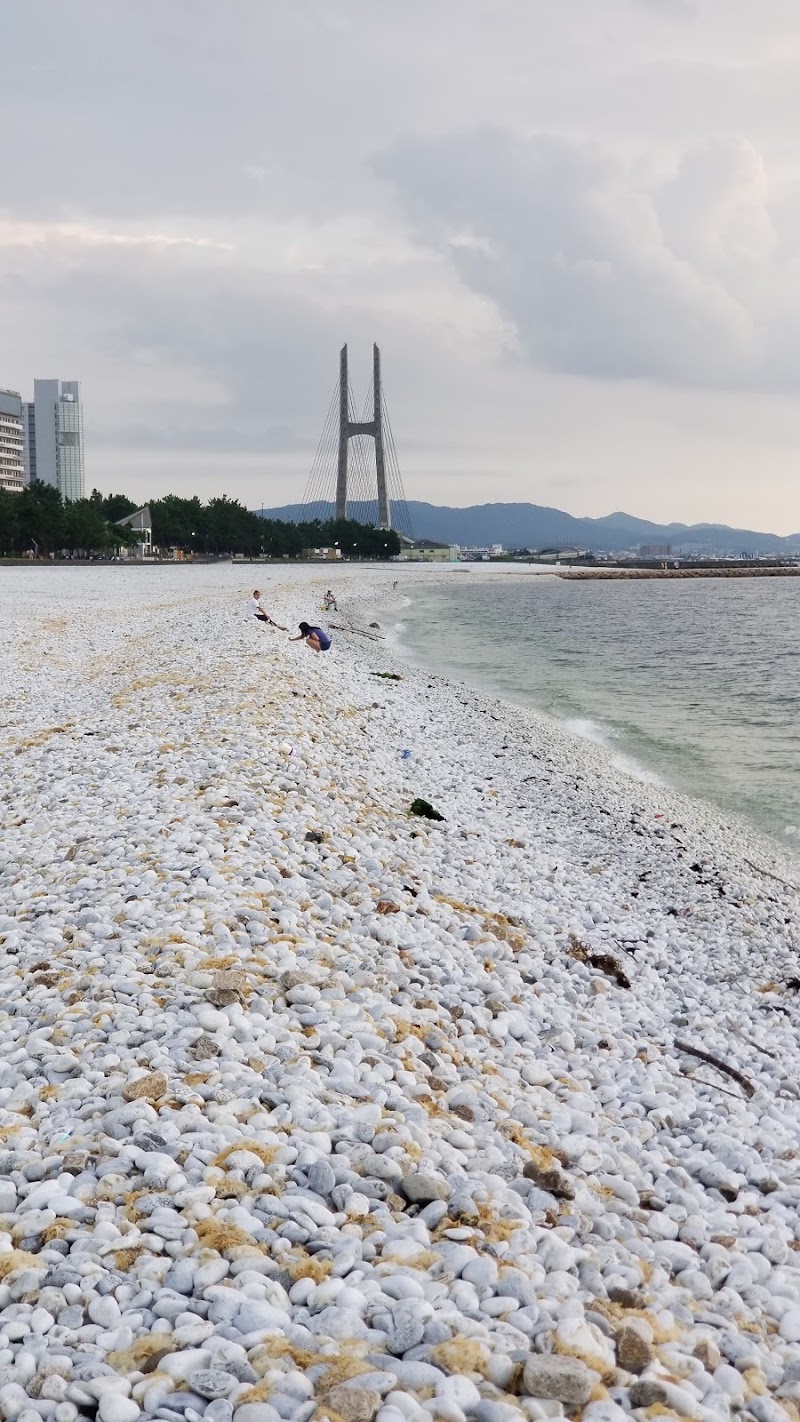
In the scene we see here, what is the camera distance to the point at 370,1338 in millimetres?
3088

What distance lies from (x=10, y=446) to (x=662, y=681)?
163m

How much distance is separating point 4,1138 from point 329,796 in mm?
5990

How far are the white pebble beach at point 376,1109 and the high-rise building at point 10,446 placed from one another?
169 metres

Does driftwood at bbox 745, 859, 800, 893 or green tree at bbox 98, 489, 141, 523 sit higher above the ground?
green tree at bbox 98, 489, 141, 523

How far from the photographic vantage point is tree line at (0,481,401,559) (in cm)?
8831

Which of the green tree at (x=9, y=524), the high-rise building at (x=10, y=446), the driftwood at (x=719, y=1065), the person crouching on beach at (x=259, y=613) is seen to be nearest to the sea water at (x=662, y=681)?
the person crouching on beach at (x=259, y=613)

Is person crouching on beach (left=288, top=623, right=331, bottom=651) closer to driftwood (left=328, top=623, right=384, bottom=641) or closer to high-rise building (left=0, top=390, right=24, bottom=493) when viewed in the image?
driftwood (left=328, top=623, right=384, bottom=641)

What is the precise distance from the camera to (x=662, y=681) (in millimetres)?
27641

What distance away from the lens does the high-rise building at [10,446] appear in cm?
16488

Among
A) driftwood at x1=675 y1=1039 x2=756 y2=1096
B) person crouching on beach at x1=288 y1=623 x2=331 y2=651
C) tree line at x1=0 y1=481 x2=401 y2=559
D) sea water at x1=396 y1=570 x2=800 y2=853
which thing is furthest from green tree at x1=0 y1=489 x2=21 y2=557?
driftwood at x1=675 y1=1039 x2=756 y2=1096

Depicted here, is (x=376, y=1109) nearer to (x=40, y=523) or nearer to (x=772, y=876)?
(x=772, y=876)

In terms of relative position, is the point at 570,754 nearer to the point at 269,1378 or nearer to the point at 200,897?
the point at 200,897

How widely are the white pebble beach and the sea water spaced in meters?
4.90

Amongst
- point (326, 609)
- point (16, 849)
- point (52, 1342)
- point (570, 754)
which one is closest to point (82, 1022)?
point (52, 1342)
